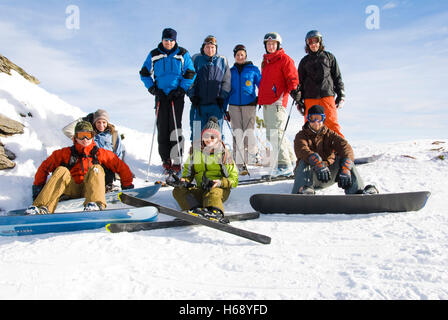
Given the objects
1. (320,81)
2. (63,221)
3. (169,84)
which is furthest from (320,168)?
(169,84)

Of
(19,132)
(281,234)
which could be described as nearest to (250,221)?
(281,234)

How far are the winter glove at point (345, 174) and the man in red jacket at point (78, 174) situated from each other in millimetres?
3085

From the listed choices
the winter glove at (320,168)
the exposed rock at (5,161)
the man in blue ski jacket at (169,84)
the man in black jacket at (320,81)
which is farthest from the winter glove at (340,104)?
the exposed rock at (5,161)

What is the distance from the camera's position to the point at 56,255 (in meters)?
2.87

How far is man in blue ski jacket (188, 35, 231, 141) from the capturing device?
641 cm

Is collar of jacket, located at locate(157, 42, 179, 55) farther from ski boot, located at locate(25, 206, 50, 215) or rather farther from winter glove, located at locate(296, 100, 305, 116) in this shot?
ski boot, located at locate(25, 206, 50, 215)

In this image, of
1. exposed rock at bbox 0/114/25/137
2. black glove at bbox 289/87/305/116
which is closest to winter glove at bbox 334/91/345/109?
black glove at bbox 289/87/305/116

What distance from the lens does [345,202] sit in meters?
4.09

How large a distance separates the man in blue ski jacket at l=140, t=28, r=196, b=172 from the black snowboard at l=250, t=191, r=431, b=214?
3.03 metres

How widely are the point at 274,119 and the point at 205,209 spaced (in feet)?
9.92

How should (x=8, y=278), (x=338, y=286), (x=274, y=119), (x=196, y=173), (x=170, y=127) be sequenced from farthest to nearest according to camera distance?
(x=170, y=127) → (x=274, y=119) → (x=196, y=173) → (x=8, y=278) → (x=338, y=286)

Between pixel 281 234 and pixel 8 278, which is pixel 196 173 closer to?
pixel 281 234

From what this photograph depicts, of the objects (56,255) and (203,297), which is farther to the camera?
(56,255)

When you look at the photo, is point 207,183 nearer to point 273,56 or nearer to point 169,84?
point 169,84
